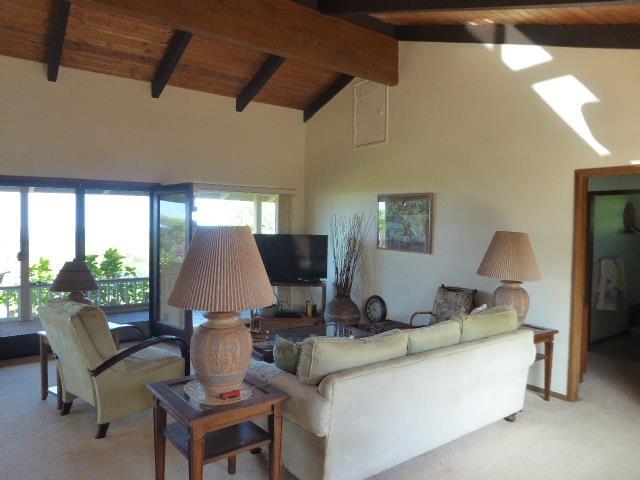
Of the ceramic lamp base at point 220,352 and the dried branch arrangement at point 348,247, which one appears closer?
the ceramic lamp base at point 220,352

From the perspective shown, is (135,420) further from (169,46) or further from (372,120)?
(372,120)

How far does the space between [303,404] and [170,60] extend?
441 centimetres

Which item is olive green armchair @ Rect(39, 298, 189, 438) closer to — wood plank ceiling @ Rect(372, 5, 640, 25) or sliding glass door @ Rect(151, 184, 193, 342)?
sliding glass door @ Rect(151, 184, 193, 342)

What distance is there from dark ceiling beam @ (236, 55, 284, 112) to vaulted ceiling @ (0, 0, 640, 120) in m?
0.01

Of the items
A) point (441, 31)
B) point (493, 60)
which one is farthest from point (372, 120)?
point (493, 60)

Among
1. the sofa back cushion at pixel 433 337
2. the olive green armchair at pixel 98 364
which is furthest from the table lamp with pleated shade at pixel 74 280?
the sofa back cushion at pixel 433 337

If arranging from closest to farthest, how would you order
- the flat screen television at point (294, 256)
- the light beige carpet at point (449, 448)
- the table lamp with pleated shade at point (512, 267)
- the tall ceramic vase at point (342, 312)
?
the light beige carpet at point (449, 448) → the table lamp with pleated shade at point (512, 267) → the tall ceramic vase at point (342, 312) → the flat screen television at point (294, 256)

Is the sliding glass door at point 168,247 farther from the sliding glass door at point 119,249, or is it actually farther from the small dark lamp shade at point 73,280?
the small dark lamp shade at point 73,280

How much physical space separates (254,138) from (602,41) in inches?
174

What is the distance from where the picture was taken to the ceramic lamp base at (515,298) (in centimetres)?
391

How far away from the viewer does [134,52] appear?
518 centimetres

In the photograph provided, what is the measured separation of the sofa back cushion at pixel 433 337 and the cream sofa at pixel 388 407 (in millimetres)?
52

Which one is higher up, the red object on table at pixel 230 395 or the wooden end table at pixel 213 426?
the red object on table at pixel 230 395

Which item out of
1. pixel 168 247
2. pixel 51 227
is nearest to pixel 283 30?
pixel 168 247
